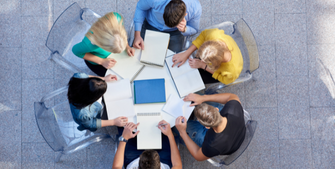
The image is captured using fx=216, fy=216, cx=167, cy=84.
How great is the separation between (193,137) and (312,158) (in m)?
1.40

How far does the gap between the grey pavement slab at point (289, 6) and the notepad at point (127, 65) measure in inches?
65.0

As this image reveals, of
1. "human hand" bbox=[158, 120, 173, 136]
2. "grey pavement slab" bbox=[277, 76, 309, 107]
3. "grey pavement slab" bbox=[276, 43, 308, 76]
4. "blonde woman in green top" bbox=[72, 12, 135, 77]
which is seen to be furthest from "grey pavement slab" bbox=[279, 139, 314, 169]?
"blonde woman in green top" bbox=[72, 12, 135, 77]

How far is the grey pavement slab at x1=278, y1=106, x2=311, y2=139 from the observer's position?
7.43 ft

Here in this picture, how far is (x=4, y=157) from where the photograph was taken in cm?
220

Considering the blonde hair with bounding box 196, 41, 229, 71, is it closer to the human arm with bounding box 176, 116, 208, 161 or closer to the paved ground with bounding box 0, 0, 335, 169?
the human arm with bounding box 176, 116, 208, 161

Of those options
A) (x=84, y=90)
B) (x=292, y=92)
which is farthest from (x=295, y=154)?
(x=84, y=90)

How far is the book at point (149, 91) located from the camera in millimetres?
1668

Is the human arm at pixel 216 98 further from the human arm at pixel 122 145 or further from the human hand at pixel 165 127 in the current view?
the human arm at pixel 122 145

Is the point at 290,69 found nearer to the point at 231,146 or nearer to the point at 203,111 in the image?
the point at 231,146

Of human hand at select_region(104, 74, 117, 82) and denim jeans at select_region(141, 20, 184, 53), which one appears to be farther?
denim jeans at select_region(141, 20, 184, 53)

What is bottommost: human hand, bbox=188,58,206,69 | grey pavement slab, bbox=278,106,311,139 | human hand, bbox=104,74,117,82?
grey pavement slab, bbox=278,106,311,139

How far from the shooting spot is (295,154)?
7.39ft

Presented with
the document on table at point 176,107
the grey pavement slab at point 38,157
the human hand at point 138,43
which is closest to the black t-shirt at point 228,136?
the document on table at point 176,107

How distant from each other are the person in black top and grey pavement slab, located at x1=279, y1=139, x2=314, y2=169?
953 mm
